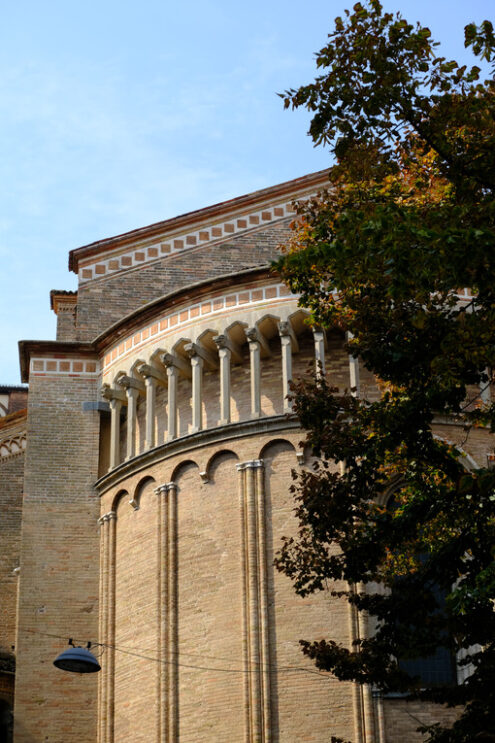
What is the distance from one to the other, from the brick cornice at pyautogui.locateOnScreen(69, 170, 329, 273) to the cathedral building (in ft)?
0.14

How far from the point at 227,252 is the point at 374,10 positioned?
13418mm

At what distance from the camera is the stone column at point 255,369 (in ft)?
76.4

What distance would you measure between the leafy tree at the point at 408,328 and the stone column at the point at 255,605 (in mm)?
6393

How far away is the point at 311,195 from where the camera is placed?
89.4 feet

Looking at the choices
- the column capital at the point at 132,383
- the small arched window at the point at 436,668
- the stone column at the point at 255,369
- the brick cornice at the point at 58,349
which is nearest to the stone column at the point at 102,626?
the column capital at the point at 132,383

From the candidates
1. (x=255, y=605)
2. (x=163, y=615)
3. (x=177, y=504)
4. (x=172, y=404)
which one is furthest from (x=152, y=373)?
(x=255, y=605)

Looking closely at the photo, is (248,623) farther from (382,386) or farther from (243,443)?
(382,386)

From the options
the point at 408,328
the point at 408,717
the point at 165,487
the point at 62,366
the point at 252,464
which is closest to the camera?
the point at 408,328

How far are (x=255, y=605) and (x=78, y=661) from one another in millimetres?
3243

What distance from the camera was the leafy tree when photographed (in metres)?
12.9

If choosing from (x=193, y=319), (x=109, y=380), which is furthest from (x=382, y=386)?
(x=109, y=380)

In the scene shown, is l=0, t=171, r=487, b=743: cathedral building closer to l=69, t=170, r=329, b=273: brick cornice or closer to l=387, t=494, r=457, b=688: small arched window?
l=69, t=170, r=329, b=273: brick cornice

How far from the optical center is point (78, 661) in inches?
803

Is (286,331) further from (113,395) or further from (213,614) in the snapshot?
(213,614)
